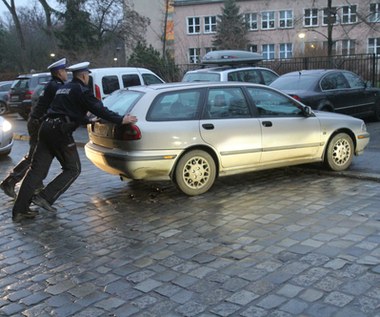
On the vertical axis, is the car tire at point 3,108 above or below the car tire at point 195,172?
above

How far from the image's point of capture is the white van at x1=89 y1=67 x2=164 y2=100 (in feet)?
43.6

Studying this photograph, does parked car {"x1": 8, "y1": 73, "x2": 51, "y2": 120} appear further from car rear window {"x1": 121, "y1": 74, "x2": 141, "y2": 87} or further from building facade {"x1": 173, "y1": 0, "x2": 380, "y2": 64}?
building facade {"x1": 173, "y1": 0, "x2": 380, "y2": 64}

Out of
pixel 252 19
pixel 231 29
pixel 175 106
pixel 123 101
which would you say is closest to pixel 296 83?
pixel 175 106

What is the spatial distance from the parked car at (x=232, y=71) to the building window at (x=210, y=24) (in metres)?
45.4

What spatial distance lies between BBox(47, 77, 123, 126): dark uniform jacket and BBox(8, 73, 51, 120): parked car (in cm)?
1339

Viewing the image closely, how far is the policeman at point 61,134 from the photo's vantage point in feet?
19.1

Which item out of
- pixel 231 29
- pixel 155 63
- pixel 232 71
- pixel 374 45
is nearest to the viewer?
pixel 232 71

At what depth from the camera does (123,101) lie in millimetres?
6801

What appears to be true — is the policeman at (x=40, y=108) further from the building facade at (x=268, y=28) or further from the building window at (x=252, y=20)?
the building window at (x=252, y=20)

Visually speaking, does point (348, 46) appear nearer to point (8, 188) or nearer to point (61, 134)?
point (8, 188)

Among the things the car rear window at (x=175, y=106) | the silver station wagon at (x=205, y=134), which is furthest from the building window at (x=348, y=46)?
the car rear window at (x=175, y=106)

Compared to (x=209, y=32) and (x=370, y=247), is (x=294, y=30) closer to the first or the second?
(x=209, y=32)

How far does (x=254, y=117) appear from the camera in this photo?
6.95 metres

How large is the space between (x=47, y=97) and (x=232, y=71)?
6586 millimetres
